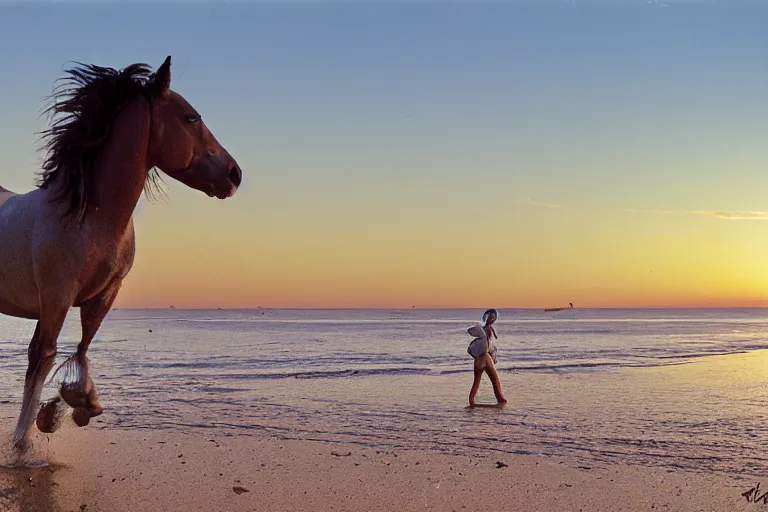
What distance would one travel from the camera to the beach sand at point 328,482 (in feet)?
15.5

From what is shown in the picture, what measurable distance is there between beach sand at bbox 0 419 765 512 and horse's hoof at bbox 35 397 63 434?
1.24ft

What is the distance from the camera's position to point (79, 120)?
4852 mm

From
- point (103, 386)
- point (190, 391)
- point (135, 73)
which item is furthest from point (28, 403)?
point (103, 386)

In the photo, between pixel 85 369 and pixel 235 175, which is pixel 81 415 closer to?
pixel 85 369

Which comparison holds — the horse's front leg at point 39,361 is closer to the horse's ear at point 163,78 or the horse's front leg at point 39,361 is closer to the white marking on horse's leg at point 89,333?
the white marking on horse's leg at point 89,333

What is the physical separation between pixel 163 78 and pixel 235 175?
81 cm

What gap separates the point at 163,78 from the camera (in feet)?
15.4

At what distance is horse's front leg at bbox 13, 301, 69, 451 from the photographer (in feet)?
15.7

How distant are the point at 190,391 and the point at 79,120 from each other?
7.69m

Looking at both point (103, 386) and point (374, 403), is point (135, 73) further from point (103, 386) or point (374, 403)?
point (103, 386)

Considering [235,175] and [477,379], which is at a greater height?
[235,175]
